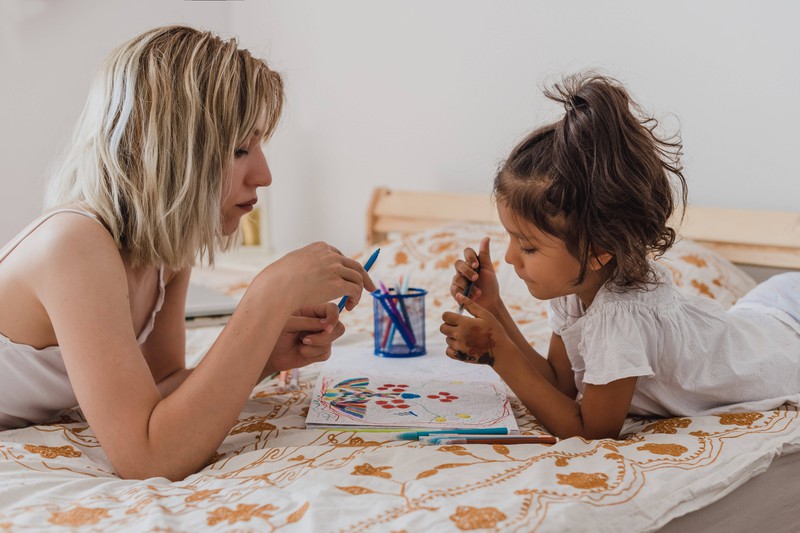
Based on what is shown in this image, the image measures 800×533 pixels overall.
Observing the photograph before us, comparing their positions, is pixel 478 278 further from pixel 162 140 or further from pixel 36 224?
pixel 36 224

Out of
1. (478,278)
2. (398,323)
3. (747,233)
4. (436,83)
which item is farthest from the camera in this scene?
(436,83)

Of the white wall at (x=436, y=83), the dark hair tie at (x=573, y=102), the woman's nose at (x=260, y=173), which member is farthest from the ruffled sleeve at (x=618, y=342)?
the white wall at (x=436, y=83)

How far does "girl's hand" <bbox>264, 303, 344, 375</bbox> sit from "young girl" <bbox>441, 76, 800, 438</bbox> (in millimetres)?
177

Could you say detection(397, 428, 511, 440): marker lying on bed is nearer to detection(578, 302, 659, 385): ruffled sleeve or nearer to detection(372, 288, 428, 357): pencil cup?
detection(578, 302, 659, 385): ruffled sleeve

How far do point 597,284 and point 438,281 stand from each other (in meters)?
0.95

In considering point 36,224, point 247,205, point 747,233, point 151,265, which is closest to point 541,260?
point 247,205

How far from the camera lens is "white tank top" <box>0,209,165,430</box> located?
1020 mm

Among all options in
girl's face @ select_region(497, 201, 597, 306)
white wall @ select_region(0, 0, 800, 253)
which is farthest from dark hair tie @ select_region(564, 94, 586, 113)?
white wall @ select_region(0, 0, 800, 253)

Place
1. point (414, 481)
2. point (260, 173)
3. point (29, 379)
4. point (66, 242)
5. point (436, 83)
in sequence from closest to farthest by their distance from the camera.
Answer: point (414, 481) → point (66, 242) → point (29, 379) → point (260, 173) → point (436, 83)

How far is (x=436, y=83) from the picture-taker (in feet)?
8.63

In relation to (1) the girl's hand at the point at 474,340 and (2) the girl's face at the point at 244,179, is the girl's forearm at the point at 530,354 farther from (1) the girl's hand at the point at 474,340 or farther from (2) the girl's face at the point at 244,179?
(2) the girl's face at the point at 244,179

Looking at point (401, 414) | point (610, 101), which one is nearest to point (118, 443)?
A: point (401, 414)

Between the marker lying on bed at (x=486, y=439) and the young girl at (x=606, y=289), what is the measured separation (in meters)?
0.09

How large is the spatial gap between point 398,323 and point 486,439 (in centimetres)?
47
